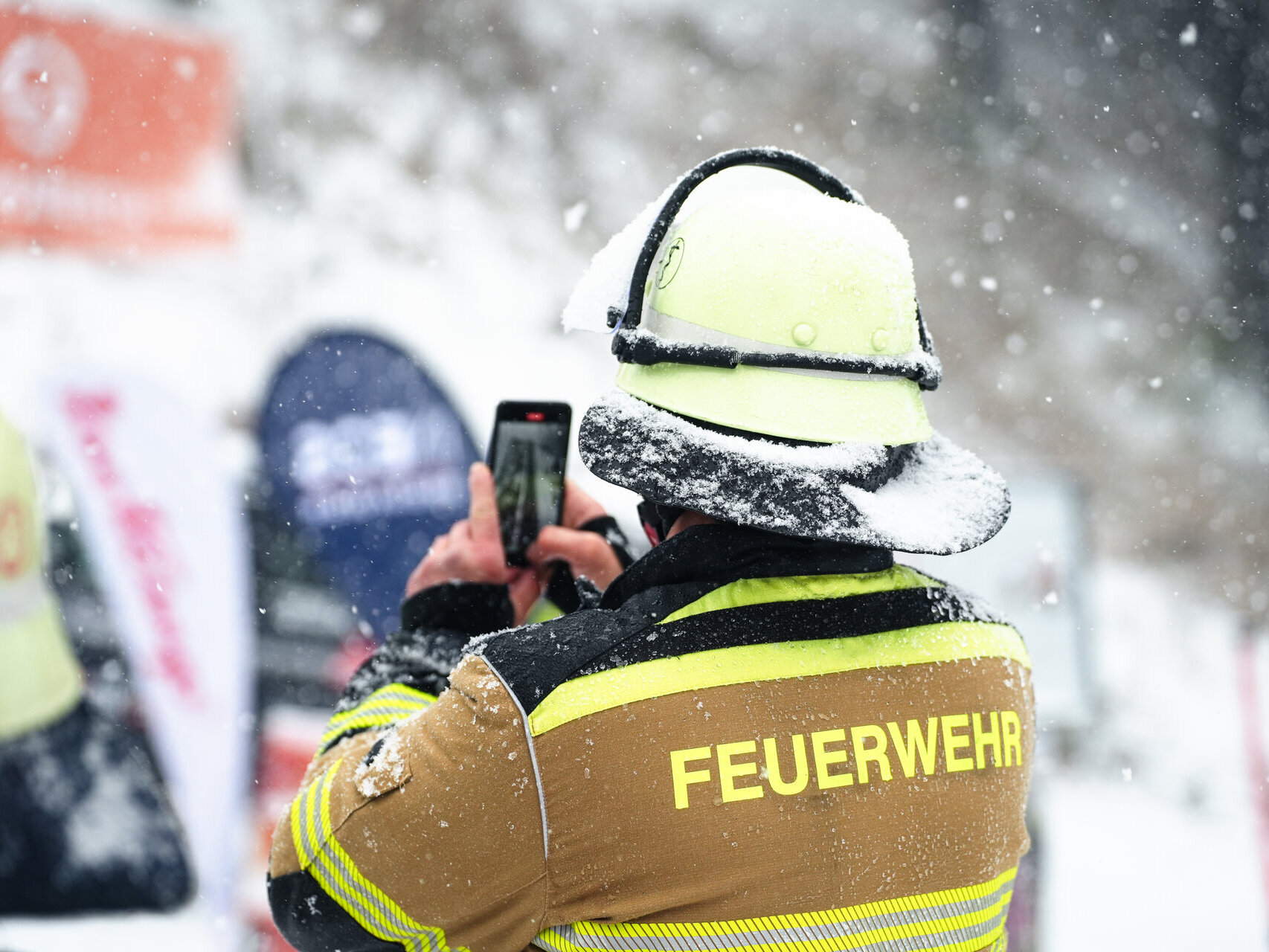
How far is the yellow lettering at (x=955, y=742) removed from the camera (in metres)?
0.89

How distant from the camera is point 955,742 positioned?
896mm

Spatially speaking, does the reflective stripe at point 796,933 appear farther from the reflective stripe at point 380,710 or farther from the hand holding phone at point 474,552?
the hand holding phone at point 474,552

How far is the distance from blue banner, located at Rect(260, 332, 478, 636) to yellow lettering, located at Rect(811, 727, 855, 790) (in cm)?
228

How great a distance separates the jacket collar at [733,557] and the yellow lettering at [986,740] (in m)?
A: 0.19

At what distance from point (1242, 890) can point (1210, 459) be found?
1488 millimetres

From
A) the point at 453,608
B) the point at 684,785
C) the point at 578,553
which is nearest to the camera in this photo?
the point at 684,785

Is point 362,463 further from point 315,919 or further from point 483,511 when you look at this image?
point 315,919

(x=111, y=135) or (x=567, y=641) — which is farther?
(x=111, y=135)

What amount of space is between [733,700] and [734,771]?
0.06 metres

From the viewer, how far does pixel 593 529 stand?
127 cm

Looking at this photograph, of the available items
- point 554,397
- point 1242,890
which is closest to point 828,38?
point 554,397

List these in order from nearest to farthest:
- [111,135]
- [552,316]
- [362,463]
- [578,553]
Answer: [578,553] < [111,135] < [362,463] < [552,316]

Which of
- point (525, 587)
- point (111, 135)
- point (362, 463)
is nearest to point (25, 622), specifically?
point (362, 463)

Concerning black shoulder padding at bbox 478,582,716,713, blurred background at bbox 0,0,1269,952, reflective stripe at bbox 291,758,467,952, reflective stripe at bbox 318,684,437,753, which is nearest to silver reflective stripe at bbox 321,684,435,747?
reflective stripe at bbox 318,684,437,753
